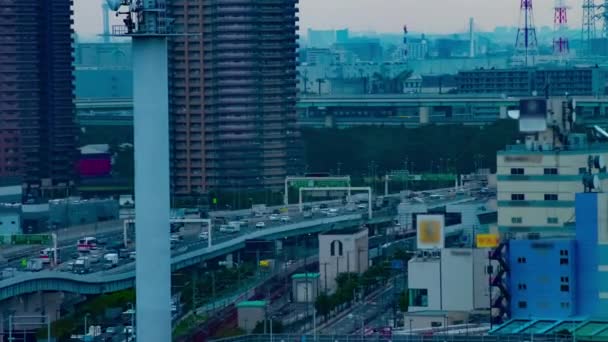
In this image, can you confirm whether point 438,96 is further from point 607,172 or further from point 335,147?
point 607,172

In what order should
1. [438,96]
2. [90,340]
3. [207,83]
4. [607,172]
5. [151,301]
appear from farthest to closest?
[438,96], [207,83], [607,172], [90,340], [151,301]

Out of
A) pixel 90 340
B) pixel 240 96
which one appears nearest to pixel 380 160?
pixel 240 96

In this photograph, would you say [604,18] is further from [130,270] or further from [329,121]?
[130,270]

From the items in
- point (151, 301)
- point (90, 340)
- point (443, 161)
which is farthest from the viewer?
point (443, 161)

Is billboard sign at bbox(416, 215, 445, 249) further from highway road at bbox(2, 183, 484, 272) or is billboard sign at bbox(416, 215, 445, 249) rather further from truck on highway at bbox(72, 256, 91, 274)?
highway road at bbox(2, 183, 484, 272)

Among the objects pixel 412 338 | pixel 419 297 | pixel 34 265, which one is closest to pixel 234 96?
pixel 34 265

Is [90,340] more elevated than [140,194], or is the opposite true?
[140,194]
